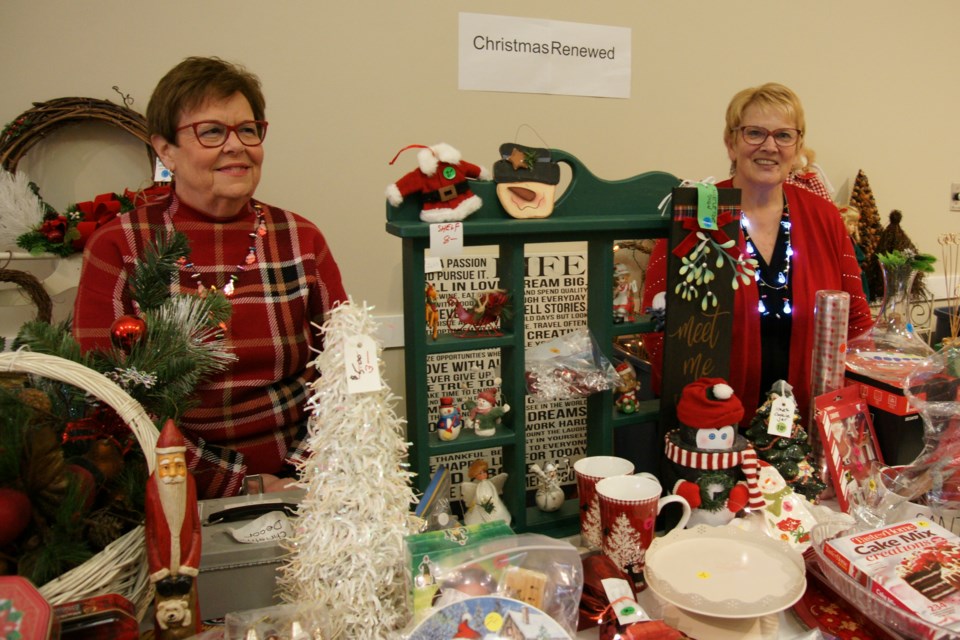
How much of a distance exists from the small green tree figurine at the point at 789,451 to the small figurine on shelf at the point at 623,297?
0.35 m

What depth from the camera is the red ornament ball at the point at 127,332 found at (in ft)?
2.84

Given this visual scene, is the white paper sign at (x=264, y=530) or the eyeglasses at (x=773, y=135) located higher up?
the eyeglasses at (x=773, y=135)

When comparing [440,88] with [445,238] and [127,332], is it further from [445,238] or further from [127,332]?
[127,332]

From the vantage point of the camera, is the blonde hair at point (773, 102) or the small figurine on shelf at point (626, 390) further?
the blonde hair at point (773, 102)

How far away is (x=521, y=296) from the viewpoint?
1.32m

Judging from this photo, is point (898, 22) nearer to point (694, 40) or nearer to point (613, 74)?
point (694, 40)

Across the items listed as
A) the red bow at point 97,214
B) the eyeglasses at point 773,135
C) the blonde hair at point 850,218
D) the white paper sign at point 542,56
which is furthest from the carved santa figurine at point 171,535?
the blonde hair at point 850,218

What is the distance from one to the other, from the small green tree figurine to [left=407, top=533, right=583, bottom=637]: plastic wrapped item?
0.60m

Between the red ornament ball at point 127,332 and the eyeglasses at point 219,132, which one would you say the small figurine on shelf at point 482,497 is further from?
the eyeglasses at point 219,132

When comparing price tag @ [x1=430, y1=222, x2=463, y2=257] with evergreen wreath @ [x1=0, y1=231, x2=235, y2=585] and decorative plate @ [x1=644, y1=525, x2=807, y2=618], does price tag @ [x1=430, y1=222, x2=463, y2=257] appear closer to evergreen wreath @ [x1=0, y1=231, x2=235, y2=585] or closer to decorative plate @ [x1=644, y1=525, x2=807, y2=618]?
evergreen wreath @ [x1=0, y1=231, x2=235, y2=585]

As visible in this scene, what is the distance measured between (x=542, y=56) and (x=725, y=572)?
2.00 meters

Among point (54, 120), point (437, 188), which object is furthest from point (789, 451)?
point (54, 120)

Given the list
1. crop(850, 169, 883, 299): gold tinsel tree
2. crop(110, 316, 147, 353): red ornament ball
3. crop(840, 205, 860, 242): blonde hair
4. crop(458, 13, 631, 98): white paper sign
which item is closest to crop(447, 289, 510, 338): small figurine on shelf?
crop(110, 316, 147, 353): red ornament ball

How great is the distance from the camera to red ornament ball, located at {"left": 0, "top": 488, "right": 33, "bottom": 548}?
2.44 feet
